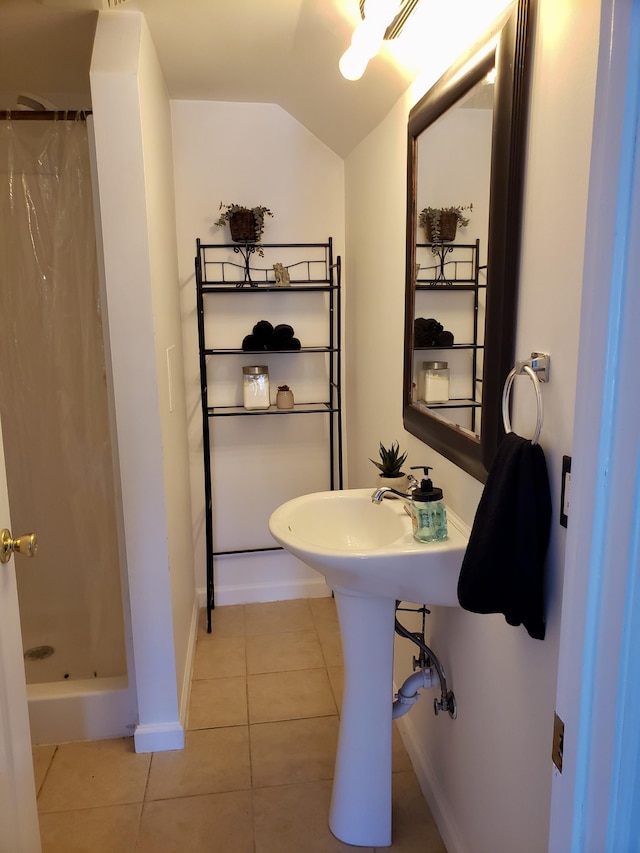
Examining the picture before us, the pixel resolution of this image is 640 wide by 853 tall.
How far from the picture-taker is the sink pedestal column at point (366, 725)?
5.39 feet

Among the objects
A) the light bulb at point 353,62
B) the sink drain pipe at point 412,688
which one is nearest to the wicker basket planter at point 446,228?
the light bulb at point 353,62

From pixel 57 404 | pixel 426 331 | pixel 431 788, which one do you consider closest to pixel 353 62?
pixel 426 331

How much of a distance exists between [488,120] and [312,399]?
1.79m

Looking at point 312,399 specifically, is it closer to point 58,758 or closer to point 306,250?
point 306,250

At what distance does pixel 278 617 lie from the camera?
117 inches

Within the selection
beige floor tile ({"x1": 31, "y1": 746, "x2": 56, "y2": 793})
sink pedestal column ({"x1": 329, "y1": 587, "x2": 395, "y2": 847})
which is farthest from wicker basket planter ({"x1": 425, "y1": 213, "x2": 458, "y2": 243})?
beige floor tile ({"x1": 31, "y1": 746, "x2": 56, "y2": 793})

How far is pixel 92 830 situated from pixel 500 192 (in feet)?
6.55

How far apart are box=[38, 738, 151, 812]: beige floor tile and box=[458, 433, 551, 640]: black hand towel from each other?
1.41 metres

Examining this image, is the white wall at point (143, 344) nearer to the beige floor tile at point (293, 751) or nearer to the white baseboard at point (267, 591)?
the beige floor tile at point (293, 751)

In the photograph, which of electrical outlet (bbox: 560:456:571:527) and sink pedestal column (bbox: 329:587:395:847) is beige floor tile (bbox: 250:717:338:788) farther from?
electrical outlet (bbox: 560:456:571:527)

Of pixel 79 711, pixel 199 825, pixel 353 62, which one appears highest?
pixel 353 62

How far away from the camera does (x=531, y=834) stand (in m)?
1.19

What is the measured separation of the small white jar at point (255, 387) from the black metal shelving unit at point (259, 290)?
41 mm

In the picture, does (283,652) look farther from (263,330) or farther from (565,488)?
(565,488)
